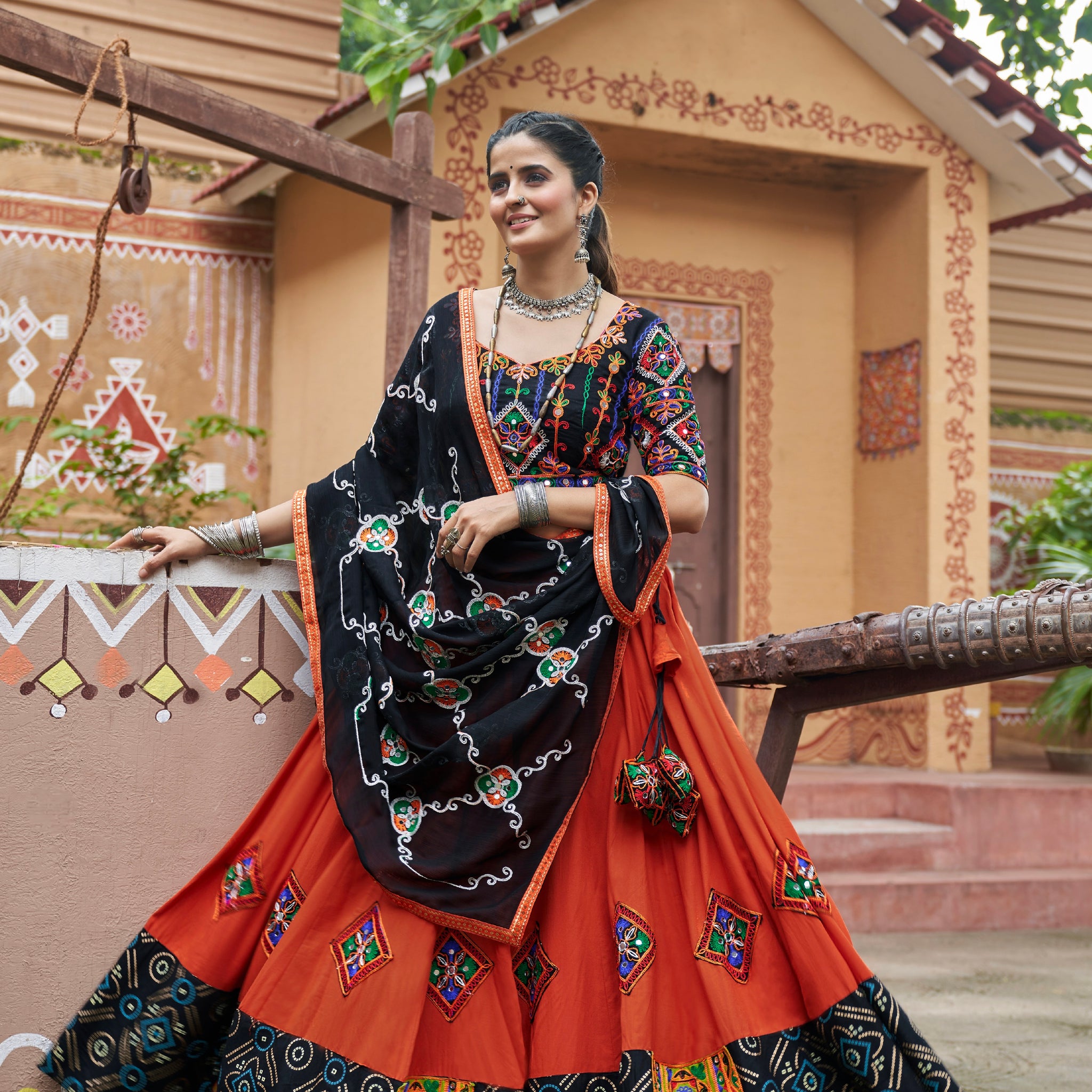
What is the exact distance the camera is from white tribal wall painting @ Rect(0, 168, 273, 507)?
6297mm

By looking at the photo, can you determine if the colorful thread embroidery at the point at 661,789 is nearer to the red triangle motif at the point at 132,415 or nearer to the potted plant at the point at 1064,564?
the red triangle motif at the point at 132,415

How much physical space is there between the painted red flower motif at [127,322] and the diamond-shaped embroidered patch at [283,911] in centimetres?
488

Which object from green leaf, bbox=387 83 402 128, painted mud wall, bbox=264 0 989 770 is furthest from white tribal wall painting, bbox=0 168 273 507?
green leaf, bbox=387 83 402 128

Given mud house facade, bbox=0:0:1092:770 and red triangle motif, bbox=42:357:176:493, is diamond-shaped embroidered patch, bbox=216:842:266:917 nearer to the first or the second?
mud house facade, bbox=0:0:1092:770

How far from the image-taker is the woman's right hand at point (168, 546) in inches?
93.4

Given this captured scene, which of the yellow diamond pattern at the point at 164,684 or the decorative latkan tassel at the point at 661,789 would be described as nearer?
the decorative latkan tassel at the point at 661,789

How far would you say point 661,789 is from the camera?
209 cm

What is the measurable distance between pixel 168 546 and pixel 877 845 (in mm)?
4162

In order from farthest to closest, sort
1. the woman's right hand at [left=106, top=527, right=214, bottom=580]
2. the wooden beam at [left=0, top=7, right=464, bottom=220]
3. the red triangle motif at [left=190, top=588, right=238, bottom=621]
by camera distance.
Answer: the wooden beam at [left=0, top=7, right=464, bottom=220] < the red triangle motif at [left=190, top=588, right=238, bottom=621] < the woman's right hand at [left=106, top=527, right=214, bottom=580]

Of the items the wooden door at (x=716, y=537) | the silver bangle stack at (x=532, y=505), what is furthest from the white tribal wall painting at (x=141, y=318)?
the silver bangle stack at (x=532, y=505)

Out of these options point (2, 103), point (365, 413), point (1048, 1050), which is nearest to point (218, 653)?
point (1048, 1050)

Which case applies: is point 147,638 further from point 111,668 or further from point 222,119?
point 222,119

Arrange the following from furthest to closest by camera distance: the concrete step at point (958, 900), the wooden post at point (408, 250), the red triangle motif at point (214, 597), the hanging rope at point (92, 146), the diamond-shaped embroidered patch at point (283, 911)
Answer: the concrete step at point (958, 900) < the wooden post at point (408, 250) < the hanging rope at point (92, 146) < the red triangle motif at point (214, 597) < the diamond-shaped embroidered patch at point (283, 911)

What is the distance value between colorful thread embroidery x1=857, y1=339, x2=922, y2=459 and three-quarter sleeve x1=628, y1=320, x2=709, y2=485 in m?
4.97
